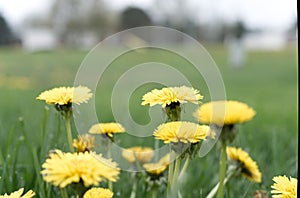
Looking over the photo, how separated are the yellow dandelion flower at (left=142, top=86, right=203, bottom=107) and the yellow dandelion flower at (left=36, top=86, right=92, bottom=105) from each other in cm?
6

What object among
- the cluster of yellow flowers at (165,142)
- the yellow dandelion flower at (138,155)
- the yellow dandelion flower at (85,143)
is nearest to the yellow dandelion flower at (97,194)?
the cluster of yellow flowers at (165,142)

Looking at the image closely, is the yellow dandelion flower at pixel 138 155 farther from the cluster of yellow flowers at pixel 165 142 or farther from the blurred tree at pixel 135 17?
the blurred tree at pixel 135 17

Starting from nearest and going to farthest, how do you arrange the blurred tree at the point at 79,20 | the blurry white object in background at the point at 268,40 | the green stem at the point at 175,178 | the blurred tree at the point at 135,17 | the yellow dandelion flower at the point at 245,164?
the green stem at the point at 175,178, the yellow dandelion flower at the point at 245,164, the blurred tree at the point at 135,17, the blurred tree at the point at 79,20, the blurry white object in background at the point at 268,40

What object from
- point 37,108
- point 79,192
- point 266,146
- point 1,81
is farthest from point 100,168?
point 1,81

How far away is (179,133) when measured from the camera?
1.53ft

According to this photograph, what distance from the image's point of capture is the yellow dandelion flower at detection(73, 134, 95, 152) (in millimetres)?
579

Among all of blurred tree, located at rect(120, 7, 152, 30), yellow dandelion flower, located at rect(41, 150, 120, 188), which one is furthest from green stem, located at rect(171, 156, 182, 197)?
blurred tree, located at rect(120, 7, 152, 30)

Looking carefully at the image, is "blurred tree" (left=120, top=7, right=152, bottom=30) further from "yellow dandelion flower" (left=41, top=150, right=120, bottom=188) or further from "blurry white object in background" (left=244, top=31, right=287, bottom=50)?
"blurry white object in background" (left=244, top=31, right=287, bottom=50)

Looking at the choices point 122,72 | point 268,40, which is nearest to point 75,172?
point 122,72

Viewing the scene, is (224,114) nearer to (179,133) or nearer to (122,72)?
(179,133)

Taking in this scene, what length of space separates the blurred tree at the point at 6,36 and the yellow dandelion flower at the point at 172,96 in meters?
11.7

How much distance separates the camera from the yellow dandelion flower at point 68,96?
0.50m

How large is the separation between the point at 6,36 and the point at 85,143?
47.6 feet

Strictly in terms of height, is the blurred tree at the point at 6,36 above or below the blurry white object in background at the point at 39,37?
below
